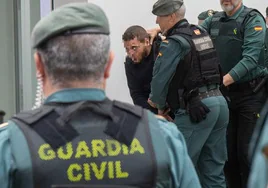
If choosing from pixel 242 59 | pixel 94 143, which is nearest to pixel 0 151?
pixel 94 143

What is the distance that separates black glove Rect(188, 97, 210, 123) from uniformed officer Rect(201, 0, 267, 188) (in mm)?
494

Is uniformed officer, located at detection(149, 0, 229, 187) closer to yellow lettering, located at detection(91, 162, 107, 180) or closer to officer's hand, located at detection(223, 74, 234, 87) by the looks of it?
officer's hand, located at detection(223, 74, 234, 87)

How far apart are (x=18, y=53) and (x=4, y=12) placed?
0.40 meters

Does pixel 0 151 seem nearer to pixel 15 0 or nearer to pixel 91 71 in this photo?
pixel 91 71

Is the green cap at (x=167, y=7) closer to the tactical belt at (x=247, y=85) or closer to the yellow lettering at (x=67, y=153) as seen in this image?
the tactical belt at (x=247, y=85)

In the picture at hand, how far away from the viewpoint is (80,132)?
5.53 feet

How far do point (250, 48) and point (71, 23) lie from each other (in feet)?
10.7

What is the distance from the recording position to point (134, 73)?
5.31 metres

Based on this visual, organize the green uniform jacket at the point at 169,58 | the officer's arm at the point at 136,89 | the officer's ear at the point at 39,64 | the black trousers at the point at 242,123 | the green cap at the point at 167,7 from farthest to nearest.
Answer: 1. the officer's arm at the point at 136,89
2. the black trousers at the point at 242,123
3. the green cap at the point at 167,7
4. the green uniform jacket at the point at 169,58
5. the officer's ear at the point at 39,64

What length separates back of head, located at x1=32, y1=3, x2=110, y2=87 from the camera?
1.69 meters

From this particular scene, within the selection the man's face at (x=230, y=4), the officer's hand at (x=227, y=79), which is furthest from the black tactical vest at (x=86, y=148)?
the man's face at (x=230, y=4)

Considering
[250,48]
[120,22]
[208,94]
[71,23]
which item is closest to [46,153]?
[71,23]

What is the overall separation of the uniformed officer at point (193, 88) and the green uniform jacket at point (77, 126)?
253 cm

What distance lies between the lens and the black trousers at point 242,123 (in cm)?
483
